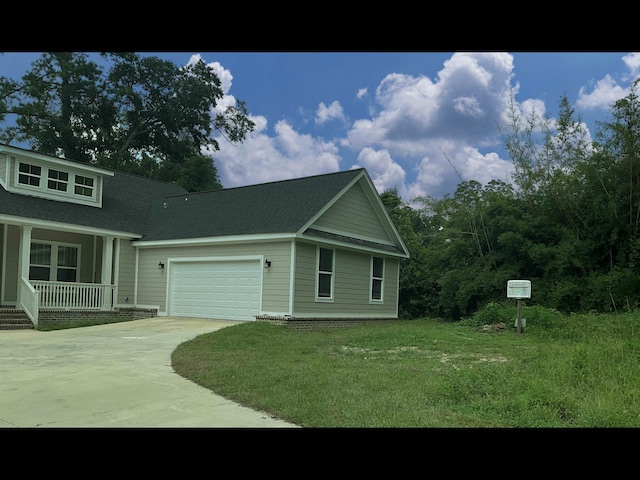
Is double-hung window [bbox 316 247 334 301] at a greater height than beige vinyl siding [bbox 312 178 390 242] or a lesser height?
lesser

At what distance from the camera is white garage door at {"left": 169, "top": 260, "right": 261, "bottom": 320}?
14271 mm

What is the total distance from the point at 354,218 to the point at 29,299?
369 inches

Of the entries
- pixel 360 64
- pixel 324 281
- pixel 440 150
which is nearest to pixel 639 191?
pixel 440 150

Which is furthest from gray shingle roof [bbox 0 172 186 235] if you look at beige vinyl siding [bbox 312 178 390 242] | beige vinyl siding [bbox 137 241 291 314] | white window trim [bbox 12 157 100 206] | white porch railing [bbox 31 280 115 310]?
beige vinyl siding [bbox 312 178 390 242]

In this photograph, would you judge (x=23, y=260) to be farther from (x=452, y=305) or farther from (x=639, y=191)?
(x=639, y=191)

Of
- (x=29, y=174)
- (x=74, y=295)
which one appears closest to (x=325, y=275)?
(x=74, y=295)

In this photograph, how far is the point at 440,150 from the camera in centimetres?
1733

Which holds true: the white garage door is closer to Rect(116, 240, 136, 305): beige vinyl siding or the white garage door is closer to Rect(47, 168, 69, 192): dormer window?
Rect(116, 240, 136, 305): beige vinyl siding

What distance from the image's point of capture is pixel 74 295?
14.6m

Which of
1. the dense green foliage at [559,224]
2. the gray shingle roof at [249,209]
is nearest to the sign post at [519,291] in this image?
the dense green foliage at [559,224]

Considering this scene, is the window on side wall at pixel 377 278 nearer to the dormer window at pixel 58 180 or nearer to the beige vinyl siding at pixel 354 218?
the beige vinyl siding at pixel 354 218

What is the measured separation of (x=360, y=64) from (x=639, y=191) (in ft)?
46.1

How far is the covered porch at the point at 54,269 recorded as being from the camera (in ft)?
45.2

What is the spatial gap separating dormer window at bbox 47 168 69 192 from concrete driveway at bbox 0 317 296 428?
7.14 metres
